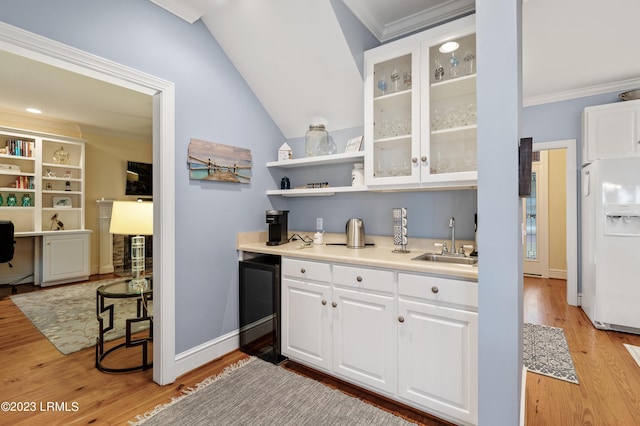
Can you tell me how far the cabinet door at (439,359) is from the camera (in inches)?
60.4

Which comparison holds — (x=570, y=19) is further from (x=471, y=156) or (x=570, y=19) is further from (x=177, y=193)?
(x=177, y=193)

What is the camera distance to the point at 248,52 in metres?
2.47

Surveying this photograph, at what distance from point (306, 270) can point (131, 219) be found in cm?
142

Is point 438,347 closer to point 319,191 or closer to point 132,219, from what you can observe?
point 319,191

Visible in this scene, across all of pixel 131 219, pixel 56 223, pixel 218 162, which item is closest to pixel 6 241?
pixel 56 223

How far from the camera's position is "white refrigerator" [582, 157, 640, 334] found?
2857 millimetres

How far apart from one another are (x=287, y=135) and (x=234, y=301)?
172cm

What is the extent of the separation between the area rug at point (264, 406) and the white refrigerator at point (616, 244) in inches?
109

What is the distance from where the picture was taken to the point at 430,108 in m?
2.01

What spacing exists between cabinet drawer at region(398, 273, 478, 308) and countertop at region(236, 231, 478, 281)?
4 centimetres

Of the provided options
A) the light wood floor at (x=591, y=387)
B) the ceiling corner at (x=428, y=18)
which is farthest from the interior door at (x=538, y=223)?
the ceiling corner at (x=428, y=18)

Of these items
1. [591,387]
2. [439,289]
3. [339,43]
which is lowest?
[591,387]

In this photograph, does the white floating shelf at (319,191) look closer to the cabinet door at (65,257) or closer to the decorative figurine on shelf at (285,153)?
the decorative figurine on shelf at (285,153)

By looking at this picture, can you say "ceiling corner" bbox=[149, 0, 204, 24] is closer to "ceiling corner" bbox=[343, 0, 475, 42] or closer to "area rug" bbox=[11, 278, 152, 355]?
"ceiling corner" bbox=[343, 0, 475, 42]
